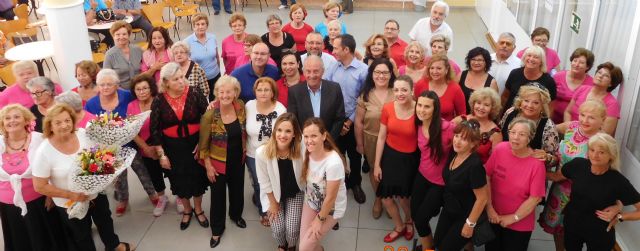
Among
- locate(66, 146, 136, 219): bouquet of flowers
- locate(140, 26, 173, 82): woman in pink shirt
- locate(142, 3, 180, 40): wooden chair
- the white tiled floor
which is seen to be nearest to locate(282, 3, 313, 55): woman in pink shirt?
locate(140, 26, 173, 82): woman in pink shirt

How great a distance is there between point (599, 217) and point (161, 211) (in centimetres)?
377

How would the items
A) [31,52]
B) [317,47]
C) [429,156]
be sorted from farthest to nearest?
[31,52]
[317,47]
[429,156]

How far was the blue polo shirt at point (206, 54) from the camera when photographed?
5777mm

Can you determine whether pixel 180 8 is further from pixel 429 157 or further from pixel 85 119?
pixel 429 157

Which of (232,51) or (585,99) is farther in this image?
(232,51)

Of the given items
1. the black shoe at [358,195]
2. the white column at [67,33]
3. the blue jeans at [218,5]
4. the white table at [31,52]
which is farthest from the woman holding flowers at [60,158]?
the blue jeans at [218,5]

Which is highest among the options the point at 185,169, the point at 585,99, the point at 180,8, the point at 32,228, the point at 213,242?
the point at 180,8

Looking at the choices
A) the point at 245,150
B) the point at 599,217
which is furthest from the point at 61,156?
the point at 599,217

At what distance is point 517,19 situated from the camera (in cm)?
875

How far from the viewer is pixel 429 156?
3.83 m

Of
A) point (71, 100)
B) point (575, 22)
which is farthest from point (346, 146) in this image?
point (575, 22)

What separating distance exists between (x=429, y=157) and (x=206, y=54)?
10.2ft

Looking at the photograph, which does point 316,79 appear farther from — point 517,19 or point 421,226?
point 517,19

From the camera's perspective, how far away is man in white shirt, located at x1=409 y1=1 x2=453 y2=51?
6.03 metres
